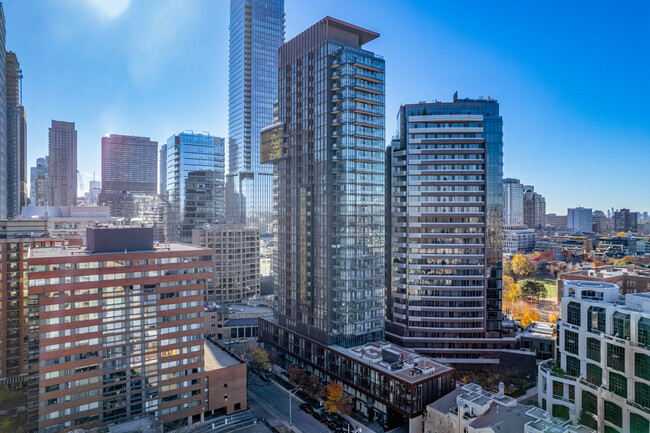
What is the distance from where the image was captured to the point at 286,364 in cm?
8588

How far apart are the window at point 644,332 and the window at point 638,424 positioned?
7.57 meters

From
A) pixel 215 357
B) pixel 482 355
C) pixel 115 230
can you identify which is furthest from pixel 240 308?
pixel 482 355

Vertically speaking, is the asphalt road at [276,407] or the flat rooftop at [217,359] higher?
the flat rooftop at [217,359]

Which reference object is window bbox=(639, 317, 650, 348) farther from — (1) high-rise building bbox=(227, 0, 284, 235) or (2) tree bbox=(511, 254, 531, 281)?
(1) high-rise building bbox=(227, 0, 284, 235)

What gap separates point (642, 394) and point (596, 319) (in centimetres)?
1054

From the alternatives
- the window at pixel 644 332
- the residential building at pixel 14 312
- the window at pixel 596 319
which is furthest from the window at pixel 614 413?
the residential building at pixel 14 312

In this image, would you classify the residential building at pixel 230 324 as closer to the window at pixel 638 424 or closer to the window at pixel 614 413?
the window at pixel 614 413

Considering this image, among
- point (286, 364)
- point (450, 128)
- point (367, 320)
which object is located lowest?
point (286, 364)

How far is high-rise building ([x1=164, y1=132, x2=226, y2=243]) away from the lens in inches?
6189

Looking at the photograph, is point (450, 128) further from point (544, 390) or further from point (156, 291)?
point (156, 291)

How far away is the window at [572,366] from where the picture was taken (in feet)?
165

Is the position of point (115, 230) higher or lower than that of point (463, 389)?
higher

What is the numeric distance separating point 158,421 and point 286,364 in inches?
1299

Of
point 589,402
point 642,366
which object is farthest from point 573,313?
point 642,366
